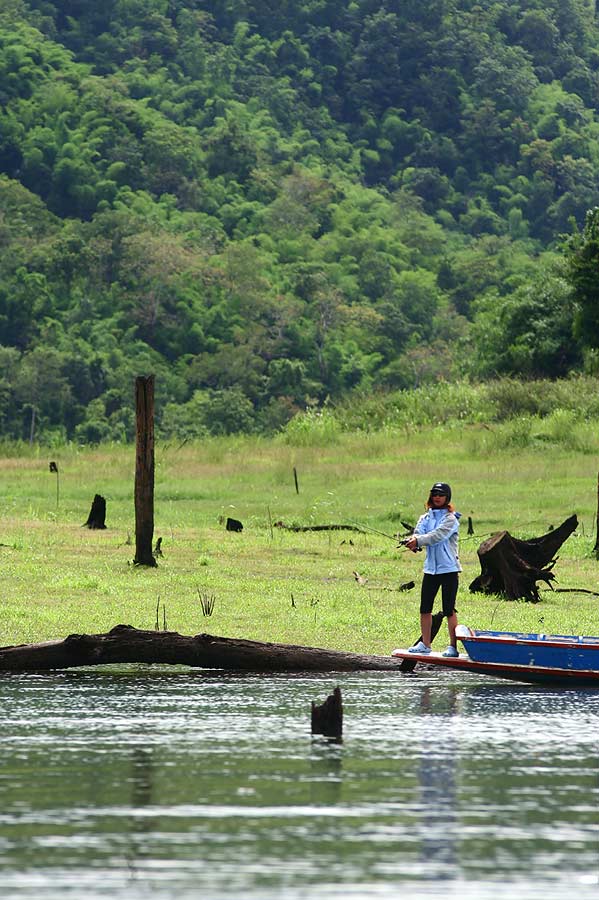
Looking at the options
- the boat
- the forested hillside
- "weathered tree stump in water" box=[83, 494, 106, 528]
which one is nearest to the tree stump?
"weathered tree stump in water" box=[83, 494, 106, 528]

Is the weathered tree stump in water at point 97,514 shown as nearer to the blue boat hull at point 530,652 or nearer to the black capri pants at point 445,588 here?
the black capri pants at point 445,588

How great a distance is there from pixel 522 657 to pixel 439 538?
4.02ft

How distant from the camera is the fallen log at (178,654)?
1448 centimetres

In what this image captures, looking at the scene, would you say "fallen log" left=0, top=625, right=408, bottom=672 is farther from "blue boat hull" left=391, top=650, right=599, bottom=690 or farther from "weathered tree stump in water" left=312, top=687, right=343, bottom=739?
"weathered tree stump in water" left=312, top=687, right=343, bottom=739

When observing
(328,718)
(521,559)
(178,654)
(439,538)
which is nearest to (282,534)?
(521,559)

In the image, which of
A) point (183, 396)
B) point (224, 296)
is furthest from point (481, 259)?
point (183, 396)

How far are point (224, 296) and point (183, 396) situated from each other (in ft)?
33.2

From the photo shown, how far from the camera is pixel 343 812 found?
10.0 m

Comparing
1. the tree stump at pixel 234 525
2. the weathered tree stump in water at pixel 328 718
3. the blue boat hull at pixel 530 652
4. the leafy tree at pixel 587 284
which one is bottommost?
the weathered tree stump in water at pixel 328 718

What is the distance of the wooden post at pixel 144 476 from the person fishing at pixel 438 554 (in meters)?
8.76

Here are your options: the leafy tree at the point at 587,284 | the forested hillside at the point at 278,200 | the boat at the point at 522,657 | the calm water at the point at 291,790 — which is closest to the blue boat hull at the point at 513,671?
the boat at the point at 522,657

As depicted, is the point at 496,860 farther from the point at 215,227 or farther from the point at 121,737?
the point at 215,227

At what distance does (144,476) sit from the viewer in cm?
2392

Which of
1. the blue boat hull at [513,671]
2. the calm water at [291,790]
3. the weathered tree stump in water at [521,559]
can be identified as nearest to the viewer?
the calm water at [291,790]
